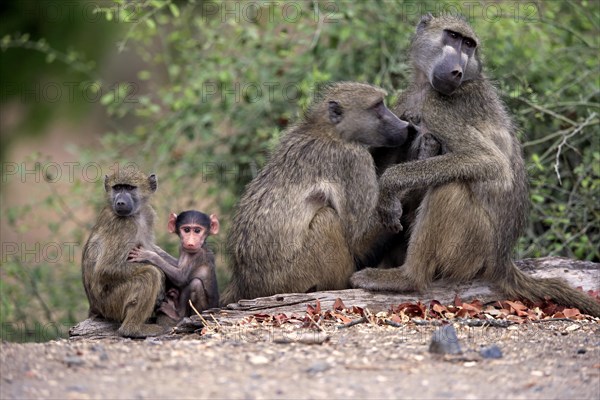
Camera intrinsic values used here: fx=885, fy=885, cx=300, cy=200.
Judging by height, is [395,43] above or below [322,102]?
above

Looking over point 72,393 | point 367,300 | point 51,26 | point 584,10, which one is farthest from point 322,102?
point 51,26

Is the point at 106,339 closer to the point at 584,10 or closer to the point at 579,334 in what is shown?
the point at 579,334

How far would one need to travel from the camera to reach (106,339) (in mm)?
5352

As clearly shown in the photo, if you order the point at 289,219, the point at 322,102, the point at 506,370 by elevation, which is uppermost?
the point at 322,102

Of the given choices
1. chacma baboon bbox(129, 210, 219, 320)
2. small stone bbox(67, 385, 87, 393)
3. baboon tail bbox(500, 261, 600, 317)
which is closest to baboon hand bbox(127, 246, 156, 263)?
chacma baboon bbox(129, 210, 219, 320)

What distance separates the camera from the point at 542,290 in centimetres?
584

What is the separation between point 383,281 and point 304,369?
67.8 inches

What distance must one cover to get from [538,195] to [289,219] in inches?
118

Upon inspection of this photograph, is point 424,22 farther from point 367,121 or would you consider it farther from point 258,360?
point 258,360

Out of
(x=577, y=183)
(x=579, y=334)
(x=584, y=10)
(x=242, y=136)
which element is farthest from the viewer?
(x=242, y=136)

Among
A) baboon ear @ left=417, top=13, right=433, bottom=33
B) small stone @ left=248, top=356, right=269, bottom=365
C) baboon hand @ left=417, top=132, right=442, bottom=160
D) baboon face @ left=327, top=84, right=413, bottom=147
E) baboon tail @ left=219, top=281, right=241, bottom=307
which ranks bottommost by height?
small stone @ left=248, top=356, right=269, bottom=365

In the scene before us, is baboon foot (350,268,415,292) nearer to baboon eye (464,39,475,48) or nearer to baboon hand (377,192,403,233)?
baboon hand (377,192,403,233)

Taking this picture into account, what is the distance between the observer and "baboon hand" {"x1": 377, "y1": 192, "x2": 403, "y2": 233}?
18.5 ft

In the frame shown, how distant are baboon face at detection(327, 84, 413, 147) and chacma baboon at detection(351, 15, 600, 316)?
19 centimetres
